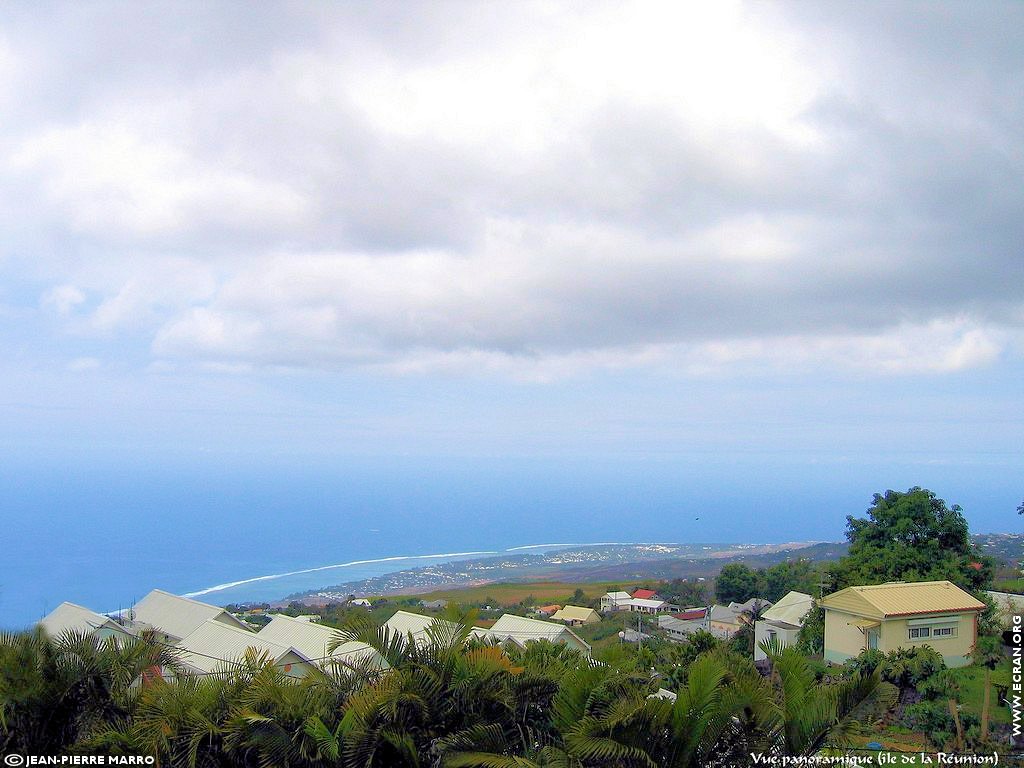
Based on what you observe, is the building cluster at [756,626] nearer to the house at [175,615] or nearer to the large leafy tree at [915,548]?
the house at [175,615]

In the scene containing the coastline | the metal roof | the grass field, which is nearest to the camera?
the metal roof

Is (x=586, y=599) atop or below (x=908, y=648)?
below

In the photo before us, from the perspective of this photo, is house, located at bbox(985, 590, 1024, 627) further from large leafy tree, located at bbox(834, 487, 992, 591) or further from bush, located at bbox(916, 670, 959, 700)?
bush, located at bbox(916, 670, 959, 700)

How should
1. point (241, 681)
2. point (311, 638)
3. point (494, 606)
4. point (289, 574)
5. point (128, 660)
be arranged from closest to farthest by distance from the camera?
point (241, 681), point (128, 660), point (311, 638), point (494, 606), point (289, 574)

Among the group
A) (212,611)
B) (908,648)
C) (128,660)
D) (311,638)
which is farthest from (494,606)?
(128,660)

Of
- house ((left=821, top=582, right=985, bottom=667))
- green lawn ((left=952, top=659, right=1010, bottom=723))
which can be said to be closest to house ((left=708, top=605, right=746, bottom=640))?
house ((left=821, top=582, right=985, bottom=667))

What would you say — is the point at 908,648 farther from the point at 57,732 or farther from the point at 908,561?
the point at 57,732

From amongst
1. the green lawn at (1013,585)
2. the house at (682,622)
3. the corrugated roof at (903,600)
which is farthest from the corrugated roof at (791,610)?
the green lawn at (1013,585)
